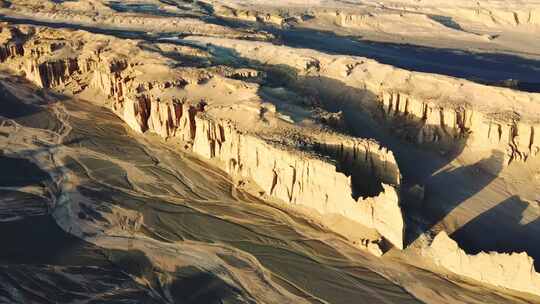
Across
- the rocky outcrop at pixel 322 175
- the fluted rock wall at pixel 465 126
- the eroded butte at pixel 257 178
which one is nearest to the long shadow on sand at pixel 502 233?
the eroded butte at pixel 257 178

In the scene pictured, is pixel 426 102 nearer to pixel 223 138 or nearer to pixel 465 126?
pixel 465 126

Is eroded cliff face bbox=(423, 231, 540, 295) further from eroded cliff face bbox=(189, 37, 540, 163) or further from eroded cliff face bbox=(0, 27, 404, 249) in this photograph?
eroded cliff face bbox=(189, 37, 540, 163)

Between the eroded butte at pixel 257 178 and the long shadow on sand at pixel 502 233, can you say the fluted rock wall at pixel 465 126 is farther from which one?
the long shadow on sand at pixel 502 233

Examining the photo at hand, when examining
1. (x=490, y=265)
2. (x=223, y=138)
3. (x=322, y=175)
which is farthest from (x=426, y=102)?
(x=490, y=265)

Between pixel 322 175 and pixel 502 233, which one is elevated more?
pixel 322 175

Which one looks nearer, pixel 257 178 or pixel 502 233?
pixel 502 233

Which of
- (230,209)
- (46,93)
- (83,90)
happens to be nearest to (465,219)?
(230,209)

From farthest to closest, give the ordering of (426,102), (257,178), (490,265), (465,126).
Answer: (426,102)
(465,126)
(257,178)
(490,265)
